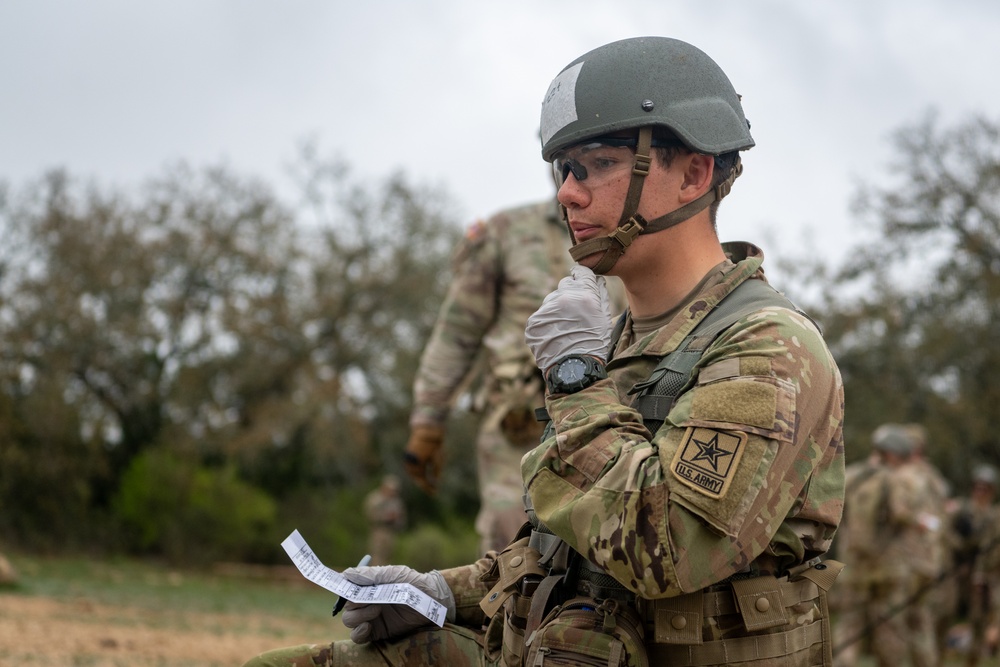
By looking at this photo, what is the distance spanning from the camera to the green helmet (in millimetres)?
2938

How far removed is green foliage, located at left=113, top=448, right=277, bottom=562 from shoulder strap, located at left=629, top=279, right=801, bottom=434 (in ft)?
84.8

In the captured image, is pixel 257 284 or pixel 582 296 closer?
pixel 582 296

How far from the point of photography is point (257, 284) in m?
32.0

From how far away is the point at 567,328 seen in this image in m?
2.81

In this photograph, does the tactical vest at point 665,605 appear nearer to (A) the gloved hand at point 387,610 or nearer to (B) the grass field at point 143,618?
(A) the gloved hand at point 387,610

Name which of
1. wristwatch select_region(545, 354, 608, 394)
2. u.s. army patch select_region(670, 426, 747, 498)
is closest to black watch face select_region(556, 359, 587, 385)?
wristwatch select_region(545, 354, 608, 394)

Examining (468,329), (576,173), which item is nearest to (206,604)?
(468,329)

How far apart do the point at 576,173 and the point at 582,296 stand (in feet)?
1.21

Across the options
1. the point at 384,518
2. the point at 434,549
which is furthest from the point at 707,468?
the point at 434,549

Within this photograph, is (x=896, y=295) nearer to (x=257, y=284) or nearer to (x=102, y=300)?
(x=257, y=284)

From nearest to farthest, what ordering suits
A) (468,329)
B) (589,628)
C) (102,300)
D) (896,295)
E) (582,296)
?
(589,628), (582,296), (468,329), (896,295), (102,300)

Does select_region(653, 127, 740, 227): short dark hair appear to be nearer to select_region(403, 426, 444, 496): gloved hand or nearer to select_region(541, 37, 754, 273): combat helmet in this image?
select_region(541, 37, 754, 273): combat helmet

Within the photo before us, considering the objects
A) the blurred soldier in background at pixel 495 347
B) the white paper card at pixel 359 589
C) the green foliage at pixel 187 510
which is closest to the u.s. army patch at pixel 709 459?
the white paper card at pixel 359 589

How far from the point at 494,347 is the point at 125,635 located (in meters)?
4.98
